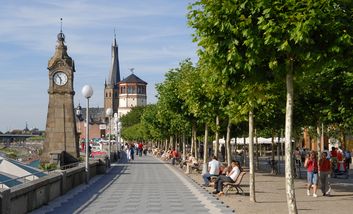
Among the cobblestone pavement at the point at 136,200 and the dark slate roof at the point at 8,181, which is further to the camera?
the cobblestone pavement at the point at 136,200

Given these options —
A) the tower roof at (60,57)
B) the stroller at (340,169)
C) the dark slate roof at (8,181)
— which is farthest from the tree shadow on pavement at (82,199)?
the tower roof at (60,57)

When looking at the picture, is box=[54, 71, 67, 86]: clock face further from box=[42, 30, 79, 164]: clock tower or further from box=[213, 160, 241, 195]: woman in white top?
box=[213, 160, 241, 195]: woman in white top

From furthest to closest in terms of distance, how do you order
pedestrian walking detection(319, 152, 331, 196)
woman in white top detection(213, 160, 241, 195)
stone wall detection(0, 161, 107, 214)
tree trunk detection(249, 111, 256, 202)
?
woman in white top detection(213, 160, 241, 195) < pedestrian walking detection(319, 152, 331, 196) < tree trunk detection(249, 111, 256, 202) < stone wall detection(0, 161, 107, 214)

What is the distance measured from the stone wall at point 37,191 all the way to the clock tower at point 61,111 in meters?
18.6

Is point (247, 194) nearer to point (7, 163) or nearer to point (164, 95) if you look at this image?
point (7, 163)

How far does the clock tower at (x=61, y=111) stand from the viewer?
43125 mm

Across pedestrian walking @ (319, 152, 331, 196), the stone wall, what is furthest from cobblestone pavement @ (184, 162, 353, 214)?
the stone wall

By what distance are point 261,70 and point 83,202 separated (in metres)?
8.63

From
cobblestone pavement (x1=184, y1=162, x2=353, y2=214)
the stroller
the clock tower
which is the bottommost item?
cobblestone pavement (x1=184, y1=162, x2=353, y2=214)

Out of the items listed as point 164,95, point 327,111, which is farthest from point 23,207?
point 164,95

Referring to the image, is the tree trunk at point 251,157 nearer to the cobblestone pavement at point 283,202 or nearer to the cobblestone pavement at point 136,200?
the cobblestone pavement at point 283,202

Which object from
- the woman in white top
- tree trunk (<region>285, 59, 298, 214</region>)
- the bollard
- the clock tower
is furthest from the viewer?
the clock tower

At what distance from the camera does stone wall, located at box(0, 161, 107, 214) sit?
12264 mm

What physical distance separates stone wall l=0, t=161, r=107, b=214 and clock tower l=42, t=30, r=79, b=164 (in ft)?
61.2
